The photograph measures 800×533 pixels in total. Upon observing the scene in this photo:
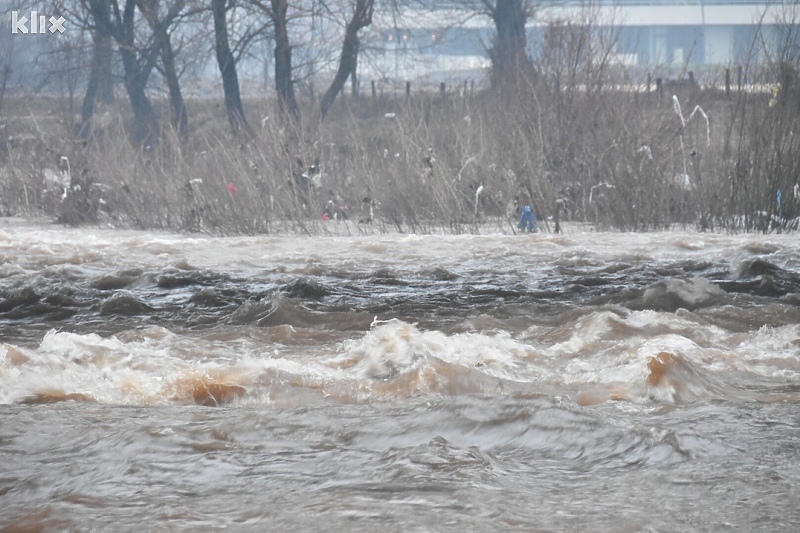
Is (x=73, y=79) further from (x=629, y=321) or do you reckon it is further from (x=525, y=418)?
(x=525, y=418)

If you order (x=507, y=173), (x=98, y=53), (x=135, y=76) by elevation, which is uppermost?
(x=98, y=53)

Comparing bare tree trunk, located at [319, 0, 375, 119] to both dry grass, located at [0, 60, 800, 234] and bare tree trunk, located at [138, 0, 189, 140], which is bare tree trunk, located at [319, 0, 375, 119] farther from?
dry grass, located at [0, 60, 800, 234]

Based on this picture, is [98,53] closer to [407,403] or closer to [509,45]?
[509,45]

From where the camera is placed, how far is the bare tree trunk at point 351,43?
2468cm

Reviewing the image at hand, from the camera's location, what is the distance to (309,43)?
Result: 27.0 m

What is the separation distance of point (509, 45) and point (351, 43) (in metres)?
3.88

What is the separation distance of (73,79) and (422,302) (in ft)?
68.3

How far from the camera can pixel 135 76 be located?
2616 centimetres

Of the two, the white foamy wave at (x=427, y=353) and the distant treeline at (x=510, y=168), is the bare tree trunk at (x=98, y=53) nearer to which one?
the distant treeline at (x=510, y=168)
